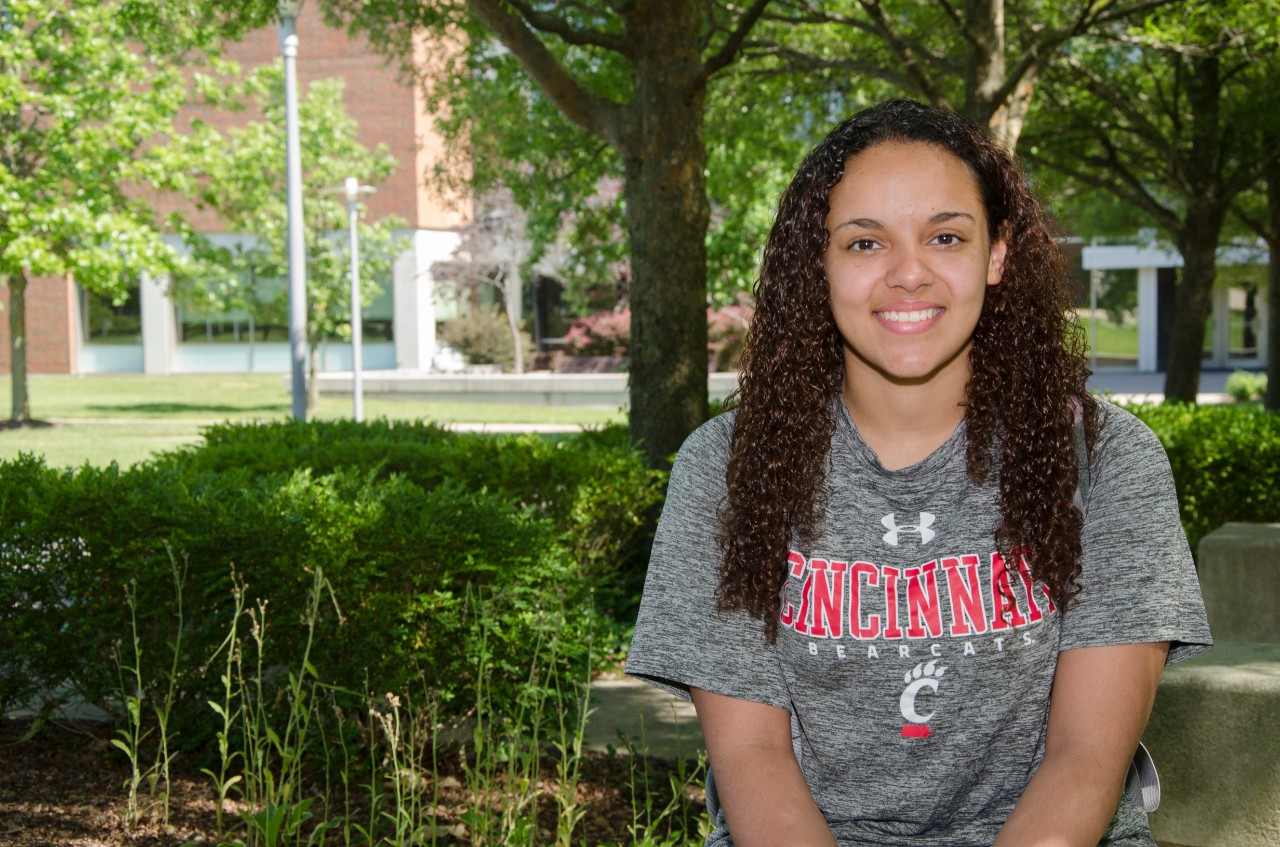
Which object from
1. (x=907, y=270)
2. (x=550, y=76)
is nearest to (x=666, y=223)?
(x=550, y=76)

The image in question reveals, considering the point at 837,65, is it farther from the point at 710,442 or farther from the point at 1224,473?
the point at 710,442

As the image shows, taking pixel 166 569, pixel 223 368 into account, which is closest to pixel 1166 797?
pixel 166 569

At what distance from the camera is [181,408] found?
1113 inches

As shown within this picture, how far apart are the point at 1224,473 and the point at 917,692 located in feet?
24.3

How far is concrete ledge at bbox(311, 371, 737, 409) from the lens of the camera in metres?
28.1

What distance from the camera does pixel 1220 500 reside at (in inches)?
348

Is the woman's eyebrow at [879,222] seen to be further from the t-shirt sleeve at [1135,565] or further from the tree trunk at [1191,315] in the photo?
the tree trunk at [1191,315]

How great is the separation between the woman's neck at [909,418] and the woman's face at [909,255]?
0.07 ft

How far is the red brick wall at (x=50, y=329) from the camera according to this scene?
1763 inches

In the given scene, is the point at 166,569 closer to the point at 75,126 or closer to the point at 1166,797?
the point at 1166,797

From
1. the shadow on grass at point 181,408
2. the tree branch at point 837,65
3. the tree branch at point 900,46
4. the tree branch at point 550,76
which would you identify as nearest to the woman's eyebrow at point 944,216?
the tree branch at point 550,76

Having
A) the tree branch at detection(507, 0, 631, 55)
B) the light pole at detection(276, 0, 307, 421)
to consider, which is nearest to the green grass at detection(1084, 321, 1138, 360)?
the light pole at detection(276, 0, 307, 421)

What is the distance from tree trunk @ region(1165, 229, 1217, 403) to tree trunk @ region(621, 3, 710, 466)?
30.9 feet

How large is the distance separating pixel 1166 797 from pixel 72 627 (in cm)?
347
